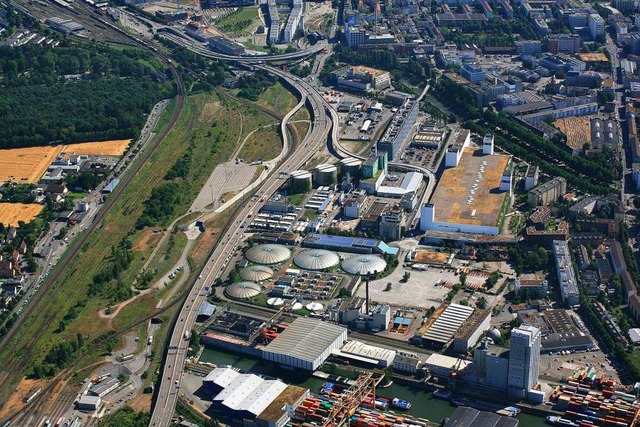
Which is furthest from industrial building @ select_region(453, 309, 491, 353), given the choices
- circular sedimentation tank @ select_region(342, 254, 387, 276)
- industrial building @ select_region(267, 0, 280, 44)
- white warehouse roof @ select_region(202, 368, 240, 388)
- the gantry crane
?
industrial building @ select_region(267, 0, 280, 44)

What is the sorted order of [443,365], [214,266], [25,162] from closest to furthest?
[443,365]
[214,266]
[25,162]

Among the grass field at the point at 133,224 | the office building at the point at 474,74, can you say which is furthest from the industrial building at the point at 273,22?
the office building at the point at 474,74

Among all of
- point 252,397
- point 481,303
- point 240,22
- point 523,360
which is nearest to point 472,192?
point 481,303

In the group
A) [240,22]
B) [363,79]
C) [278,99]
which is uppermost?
[363,79]

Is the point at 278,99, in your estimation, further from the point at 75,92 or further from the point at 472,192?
the point at 472,192

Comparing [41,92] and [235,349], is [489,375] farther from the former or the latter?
[41,92]

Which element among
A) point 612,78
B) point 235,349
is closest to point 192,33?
point 612,78

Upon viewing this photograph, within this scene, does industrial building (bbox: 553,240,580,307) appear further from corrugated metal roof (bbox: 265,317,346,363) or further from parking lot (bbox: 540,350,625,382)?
corrugated metal roof (bbox: 265,317,346,363)
